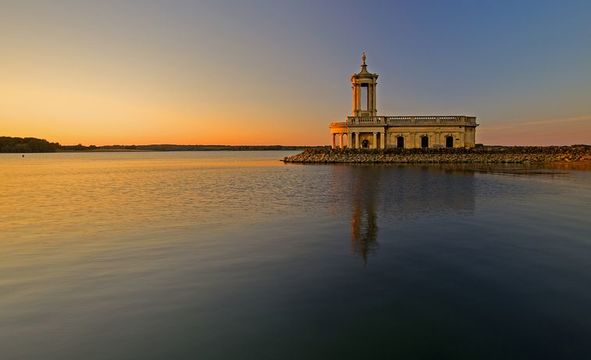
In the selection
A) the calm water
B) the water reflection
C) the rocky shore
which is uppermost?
the rocky shore

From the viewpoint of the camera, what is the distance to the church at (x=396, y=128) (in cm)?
6581

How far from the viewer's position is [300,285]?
29.6ft

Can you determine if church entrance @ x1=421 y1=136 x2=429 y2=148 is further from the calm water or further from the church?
the calm water

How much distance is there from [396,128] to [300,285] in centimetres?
6099

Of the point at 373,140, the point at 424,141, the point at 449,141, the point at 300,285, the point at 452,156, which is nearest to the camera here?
the point at 300,285

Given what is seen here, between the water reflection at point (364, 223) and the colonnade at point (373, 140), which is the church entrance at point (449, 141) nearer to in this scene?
the colonnade at point (373, 140)

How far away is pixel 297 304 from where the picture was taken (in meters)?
7.93

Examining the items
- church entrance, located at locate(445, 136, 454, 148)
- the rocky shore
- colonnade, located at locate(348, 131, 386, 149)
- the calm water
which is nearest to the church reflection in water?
the calm water

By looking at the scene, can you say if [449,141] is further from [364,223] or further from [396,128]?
[364,223]

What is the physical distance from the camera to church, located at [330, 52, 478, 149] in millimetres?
65812

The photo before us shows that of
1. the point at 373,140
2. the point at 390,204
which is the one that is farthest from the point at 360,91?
the point at 390,204

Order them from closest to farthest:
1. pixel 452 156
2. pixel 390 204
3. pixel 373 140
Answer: pixel 390 204
pixel 452 156
pixel 373 140

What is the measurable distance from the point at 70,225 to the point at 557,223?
20.1m

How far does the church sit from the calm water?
48.8 metres
